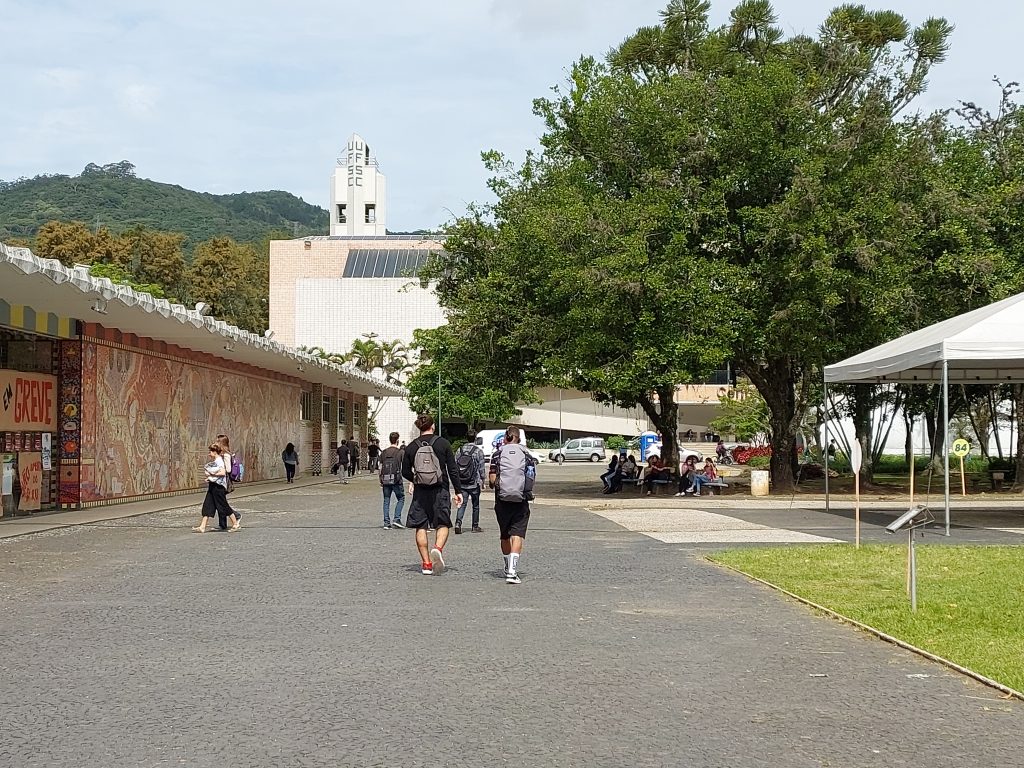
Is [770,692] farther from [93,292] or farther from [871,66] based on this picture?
[871,66]

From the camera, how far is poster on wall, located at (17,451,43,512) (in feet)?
74.5

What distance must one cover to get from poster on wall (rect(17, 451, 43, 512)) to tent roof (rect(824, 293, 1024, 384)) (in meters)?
15.5

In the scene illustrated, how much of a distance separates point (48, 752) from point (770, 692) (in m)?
3.99

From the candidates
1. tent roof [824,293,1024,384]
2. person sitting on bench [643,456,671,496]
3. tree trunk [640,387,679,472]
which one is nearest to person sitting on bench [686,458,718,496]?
person sitting on bench [643,456,671,496]

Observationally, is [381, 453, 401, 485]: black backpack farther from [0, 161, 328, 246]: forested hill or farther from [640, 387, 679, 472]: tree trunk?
[0, 161, 328, 246]: forested hill

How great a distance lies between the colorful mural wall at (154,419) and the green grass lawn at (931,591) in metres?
14.9

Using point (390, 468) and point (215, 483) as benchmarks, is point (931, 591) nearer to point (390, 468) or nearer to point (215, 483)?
point (390, 468)

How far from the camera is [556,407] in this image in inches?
3632

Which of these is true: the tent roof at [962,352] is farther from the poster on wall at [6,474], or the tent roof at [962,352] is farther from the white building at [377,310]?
the white building at [377,310]

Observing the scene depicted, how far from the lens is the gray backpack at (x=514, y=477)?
12414 millimetres

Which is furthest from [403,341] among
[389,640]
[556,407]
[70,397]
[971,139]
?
[389,640]

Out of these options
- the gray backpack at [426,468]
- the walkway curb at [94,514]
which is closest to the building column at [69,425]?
the walkway curb at [94,514]

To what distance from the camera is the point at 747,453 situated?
61.1 m

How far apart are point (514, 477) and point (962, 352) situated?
9117 millimetres
